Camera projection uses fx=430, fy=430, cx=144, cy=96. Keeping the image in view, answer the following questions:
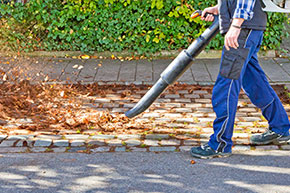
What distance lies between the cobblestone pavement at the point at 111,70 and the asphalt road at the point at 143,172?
2452 millimetres

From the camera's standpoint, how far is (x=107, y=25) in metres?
7.68

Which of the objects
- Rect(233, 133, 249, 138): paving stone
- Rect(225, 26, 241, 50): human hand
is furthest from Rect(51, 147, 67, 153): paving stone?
Rect(225, 26, 241, 50): human hand

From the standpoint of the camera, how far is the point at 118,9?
24.8 feet

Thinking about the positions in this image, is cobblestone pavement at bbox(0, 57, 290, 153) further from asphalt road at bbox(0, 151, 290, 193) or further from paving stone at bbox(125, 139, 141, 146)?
asphalt road at bbox(0, 151, 290, 193)

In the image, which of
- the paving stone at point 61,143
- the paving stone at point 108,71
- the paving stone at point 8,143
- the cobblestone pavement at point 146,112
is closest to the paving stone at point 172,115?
the cobblestone pavement at point 146,112

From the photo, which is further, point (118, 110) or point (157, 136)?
point (118, 110)

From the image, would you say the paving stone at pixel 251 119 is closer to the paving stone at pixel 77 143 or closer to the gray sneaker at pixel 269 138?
the gray sneaker at pixel 269 138

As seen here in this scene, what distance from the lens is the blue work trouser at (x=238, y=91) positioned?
12.2ft

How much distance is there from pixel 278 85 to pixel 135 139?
2732mm

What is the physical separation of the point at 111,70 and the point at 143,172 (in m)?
3.42

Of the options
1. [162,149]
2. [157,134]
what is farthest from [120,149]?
[157,134]

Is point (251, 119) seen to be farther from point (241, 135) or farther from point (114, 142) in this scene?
point (114, 142)

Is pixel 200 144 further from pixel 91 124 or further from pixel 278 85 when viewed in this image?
pixel 278 85

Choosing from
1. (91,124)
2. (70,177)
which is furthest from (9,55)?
(70,177)
